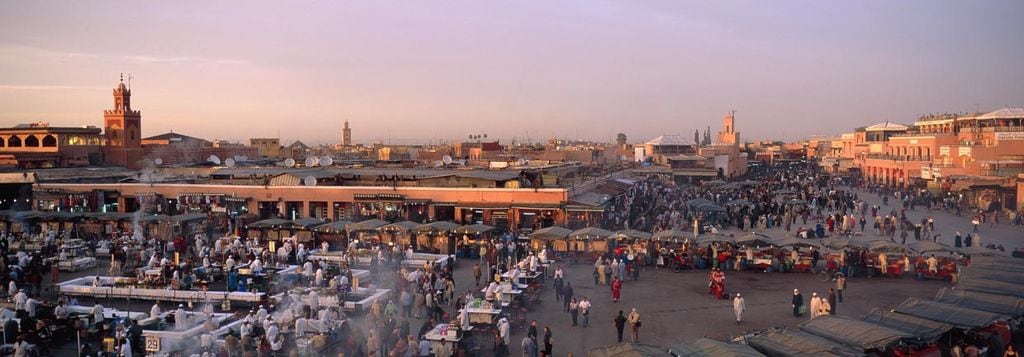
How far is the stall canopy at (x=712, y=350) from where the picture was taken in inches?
395

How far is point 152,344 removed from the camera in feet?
43.8

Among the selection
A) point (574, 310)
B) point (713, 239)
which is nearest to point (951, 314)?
point (574, 310)

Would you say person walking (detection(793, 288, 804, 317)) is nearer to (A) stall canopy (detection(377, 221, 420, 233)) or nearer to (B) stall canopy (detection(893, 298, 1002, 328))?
(B) stall canopy (detection(893, 298, 1002, 328))

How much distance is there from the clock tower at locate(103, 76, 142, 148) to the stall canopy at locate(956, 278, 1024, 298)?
49.8 meters

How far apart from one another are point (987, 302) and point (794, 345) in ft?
17.0

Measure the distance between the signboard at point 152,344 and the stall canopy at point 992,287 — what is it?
14.7m

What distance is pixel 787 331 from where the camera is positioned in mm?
11273

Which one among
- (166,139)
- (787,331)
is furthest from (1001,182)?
(166,139)

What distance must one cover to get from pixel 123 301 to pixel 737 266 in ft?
51.5

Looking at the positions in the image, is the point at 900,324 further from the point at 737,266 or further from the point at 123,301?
the point at 123,301

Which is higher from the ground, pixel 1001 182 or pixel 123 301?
pixel 1001 182

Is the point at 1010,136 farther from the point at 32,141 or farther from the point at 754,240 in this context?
the point at 32,141

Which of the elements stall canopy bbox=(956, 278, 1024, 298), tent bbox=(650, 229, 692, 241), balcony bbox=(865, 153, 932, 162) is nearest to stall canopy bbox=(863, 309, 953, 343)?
stall canopy bbox=(956, 278, 1024, 298)

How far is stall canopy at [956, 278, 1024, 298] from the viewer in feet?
46.9
